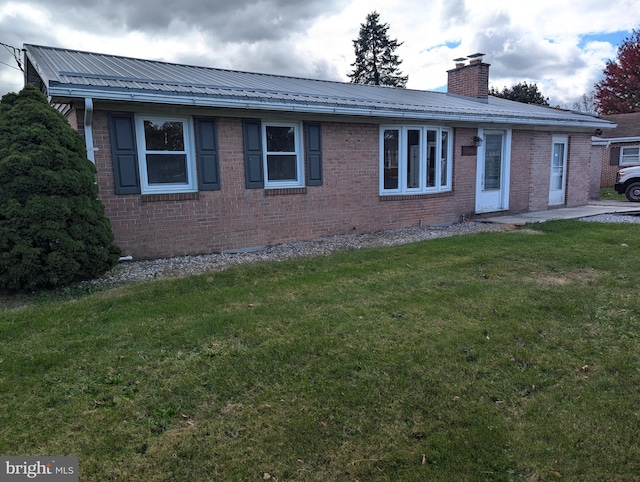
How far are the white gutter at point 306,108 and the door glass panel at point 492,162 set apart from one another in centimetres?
77

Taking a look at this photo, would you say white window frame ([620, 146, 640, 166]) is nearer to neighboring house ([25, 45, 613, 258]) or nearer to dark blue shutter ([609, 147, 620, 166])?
dark blue shutter ([609, 147, 620, 166])

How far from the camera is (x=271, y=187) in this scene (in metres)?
8.25

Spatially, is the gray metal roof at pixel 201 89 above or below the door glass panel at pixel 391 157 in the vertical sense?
above

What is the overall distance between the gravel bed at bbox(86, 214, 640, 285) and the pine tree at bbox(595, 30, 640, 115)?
27.8 meters

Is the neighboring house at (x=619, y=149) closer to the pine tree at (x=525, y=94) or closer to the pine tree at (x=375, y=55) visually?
the pine tree at (x=525, y=94)

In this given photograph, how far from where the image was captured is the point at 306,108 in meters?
7.80

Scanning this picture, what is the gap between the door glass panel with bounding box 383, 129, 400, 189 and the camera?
31.7ft

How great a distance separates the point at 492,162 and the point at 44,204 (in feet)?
33.3

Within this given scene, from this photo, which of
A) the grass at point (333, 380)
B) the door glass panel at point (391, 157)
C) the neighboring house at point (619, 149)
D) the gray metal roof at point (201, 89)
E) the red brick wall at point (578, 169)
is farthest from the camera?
the neighboring house at point (619, 149)

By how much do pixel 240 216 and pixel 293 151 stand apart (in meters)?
1.61

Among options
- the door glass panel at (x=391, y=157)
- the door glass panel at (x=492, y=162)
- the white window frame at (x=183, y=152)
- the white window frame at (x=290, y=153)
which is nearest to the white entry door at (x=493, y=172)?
the door glass panel at (x=492, y=162)

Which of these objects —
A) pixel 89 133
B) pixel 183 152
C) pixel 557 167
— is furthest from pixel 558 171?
pixel 89 133

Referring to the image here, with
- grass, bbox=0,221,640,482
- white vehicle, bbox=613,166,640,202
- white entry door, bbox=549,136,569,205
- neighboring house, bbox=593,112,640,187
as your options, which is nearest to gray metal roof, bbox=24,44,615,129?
Result: white entry door, bbox=549,136,569,205

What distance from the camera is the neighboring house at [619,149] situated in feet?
71.5
